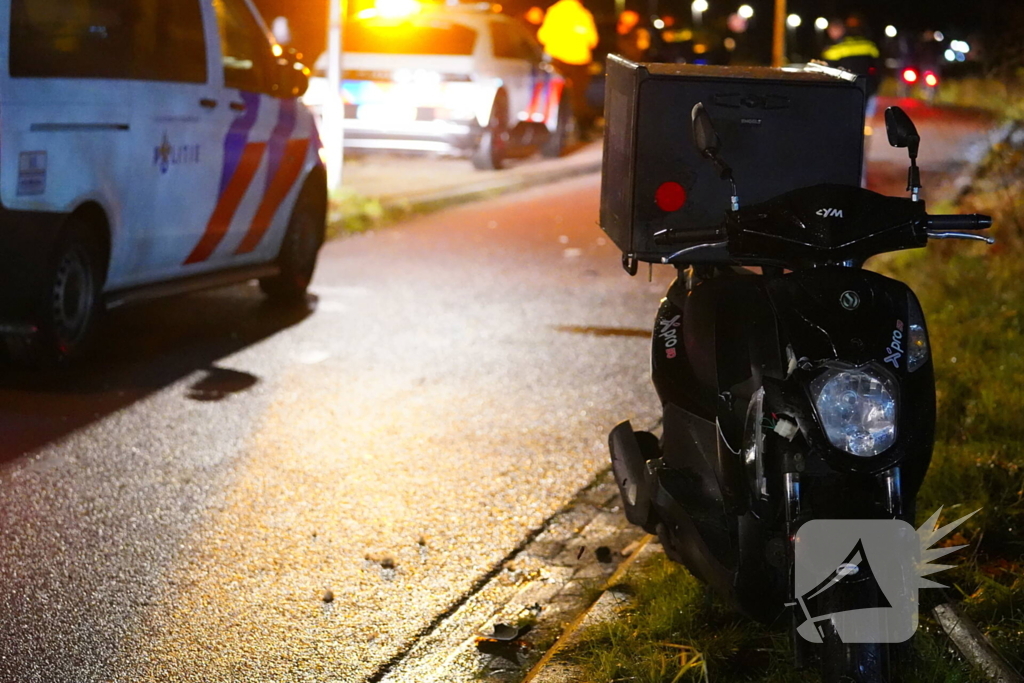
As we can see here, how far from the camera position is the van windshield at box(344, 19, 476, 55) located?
15.8 metres

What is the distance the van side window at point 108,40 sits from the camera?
19.6 feet

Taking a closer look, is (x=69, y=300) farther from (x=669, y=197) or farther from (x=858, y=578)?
(x=858, y=578)

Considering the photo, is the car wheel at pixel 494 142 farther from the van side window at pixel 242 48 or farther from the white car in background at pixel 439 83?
the van side window at pixel 242 48

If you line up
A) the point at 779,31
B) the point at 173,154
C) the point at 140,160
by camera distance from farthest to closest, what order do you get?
the point at 779,31, the point at 173,154, the point at 140,160

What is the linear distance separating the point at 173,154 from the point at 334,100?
259 inches

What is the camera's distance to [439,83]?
1502 cm

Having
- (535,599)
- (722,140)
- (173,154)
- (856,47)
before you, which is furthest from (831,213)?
(856,47)

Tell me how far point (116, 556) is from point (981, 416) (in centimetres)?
330

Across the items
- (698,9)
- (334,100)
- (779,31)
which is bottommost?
(334,100)

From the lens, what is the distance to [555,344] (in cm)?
765

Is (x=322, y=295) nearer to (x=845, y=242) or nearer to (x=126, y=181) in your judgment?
(x=126, y=181)

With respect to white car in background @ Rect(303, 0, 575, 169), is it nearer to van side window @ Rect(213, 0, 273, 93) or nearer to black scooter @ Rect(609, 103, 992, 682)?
van side window @ Rect(213, 0, 273, 93)

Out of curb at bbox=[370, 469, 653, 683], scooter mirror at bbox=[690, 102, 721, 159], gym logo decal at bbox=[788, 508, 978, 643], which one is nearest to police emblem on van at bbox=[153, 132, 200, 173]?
curb at bbox=[370, 469, 653, 683]

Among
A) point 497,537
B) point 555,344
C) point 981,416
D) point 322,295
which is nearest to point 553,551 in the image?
point 497,537
